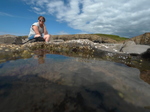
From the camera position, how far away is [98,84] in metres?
1.56

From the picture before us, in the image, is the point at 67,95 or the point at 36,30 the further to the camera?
the point at 36,30

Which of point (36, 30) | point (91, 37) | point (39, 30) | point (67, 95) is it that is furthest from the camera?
point (91, 37)

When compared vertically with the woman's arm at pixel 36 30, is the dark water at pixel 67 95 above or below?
below

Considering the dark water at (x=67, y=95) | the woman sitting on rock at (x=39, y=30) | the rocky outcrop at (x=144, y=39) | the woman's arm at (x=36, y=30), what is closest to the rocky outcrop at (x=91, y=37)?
the rocky outcrop at (x=144, y=39)

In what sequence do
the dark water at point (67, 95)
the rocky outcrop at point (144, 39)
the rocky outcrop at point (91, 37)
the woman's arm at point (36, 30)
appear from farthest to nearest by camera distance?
the rocky outcrop at point (91, 37) → the rocky outcrop at point (144, 39) → the woman's arm at point (36, 30) → the dark water at point (67, 95)

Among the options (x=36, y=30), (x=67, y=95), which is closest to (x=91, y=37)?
(x=36, y=30)

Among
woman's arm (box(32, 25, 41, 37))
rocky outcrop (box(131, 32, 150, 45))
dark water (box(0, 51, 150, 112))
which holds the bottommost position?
dark water (box(0, 51, 150, 112))

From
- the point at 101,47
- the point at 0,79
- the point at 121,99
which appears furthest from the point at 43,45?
the point at 121,99

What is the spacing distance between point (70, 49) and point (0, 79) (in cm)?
476

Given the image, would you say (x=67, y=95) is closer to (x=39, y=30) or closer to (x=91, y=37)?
(x=39, y=30)

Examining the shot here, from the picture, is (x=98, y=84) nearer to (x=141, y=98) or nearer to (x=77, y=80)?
(x=77, y=80)

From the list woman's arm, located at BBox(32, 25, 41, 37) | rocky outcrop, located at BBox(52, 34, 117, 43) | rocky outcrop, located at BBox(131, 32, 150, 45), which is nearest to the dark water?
woman's arm, located at BBox(32, 25, 41, 37)

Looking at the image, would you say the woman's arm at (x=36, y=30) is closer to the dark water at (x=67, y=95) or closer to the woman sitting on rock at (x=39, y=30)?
the woman sitting on rock at (x=39, y=30)

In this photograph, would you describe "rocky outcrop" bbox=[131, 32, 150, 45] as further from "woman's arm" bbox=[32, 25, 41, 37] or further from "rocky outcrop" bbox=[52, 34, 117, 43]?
"woman's arm" bbox=[32, 25, 41, 37]
